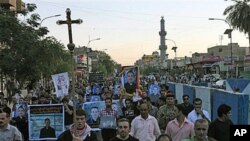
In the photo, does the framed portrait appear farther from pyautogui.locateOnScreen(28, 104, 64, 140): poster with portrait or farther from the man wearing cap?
the man wearing cap

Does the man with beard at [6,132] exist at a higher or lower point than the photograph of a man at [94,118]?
higher

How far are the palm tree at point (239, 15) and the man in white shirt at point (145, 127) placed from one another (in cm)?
4200

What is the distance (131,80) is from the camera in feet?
62.4

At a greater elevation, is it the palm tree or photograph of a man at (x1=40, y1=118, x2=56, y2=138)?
the palm tree

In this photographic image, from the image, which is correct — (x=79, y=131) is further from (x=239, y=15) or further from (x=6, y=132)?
(x=239, y=15)

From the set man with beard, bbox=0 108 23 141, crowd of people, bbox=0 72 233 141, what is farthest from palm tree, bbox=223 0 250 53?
man with beard, bbox=0 108 23 141

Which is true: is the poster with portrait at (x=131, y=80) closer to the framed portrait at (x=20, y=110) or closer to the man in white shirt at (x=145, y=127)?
the framed portrait at (x=20, y=110)

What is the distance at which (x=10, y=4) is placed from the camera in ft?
160

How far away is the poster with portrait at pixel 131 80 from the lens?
18484mm

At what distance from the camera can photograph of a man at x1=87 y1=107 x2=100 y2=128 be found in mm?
12367

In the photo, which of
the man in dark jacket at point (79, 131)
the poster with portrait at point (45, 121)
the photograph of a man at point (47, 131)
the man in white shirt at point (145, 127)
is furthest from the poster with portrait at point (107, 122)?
the man in dark jacket at point (79, 131)

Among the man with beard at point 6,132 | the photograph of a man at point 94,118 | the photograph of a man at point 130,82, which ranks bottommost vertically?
the photograph of a man at point 94,118

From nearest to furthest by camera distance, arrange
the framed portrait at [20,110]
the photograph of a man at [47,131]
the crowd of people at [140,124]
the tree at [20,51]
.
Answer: the crowd of people at [140,124]
the photograph of a man at [47,131]
the framed portrait at [20,110]
the tree at [20,51]

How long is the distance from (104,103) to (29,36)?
15.8m
